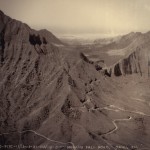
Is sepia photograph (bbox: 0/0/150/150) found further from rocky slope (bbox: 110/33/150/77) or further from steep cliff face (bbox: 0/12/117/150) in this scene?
rocky slope (bbox: 110/33/150/77)

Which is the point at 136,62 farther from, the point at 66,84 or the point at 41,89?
the point at 41,89

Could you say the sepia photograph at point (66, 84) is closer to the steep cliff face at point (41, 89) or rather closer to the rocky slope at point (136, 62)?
the steep cliff face at point (41, 89)

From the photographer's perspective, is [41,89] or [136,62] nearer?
[41,89]

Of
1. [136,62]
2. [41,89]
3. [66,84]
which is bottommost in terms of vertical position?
[41,89]

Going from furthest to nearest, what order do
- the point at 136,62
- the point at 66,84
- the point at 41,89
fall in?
the point at 136,62
the point at 66,84
the point at 41,89

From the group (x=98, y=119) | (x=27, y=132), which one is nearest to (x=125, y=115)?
(x=98, y=119)

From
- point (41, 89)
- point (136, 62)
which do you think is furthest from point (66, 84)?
point (136, 62)

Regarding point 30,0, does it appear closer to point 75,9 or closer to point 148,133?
point 75,9

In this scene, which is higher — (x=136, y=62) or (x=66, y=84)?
(x=136, y=62)
